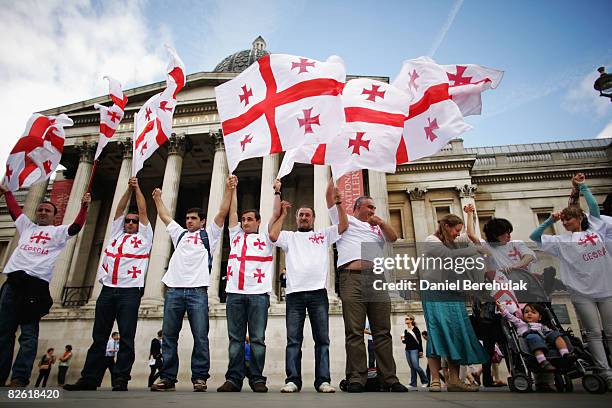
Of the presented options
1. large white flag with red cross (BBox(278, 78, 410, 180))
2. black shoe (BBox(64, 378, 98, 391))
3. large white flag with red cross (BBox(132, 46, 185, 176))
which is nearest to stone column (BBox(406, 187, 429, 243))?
large white flag with red cross (BBox(278, 78, 410, 180))

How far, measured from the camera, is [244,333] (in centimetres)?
471

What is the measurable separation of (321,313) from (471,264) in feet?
6.32

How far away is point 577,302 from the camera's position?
4.85m

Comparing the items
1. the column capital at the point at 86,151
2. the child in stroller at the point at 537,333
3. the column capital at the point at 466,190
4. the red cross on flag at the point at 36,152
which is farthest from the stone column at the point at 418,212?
the red cross on flag at the point at 36,152

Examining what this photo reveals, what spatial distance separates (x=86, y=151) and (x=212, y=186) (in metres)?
8.14

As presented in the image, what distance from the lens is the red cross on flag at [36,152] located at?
19.9 ft

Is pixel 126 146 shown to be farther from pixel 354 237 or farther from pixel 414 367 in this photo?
pixel 354 237

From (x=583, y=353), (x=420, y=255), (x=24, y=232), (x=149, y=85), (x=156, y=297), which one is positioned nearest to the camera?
(x=420, y=255)

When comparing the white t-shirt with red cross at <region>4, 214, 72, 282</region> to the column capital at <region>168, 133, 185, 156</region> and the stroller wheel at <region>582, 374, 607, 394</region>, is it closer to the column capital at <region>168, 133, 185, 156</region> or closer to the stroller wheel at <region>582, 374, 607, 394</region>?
the stroller wheel at <region>582, 374, 607, 394</region>

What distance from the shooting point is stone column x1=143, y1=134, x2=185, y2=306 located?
15.9 meters

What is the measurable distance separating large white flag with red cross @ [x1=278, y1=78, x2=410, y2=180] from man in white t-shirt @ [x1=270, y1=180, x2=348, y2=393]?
471mm

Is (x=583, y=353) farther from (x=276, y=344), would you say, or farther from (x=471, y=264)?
(x=276, y=344)

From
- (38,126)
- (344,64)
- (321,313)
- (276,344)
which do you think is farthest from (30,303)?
(276,344)

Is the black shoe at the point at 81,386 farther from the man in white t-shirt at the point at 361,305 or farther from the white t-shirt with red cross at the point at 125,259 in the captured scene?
the man in white t-shirt at the point at 361,305
